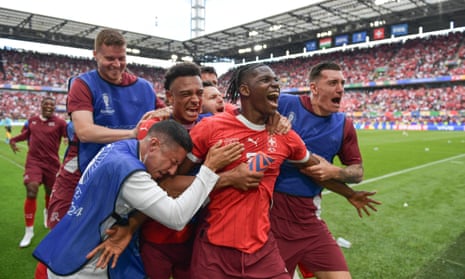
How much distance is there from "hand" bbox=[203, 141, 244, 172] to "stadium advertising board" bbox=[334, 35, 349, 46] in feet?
146

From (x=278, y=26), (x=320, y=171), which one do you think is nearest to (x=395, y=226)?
(x=320, y=171)

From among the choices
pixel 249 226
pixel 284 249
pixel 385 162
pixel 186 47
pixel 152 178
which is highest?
pixel 186 47

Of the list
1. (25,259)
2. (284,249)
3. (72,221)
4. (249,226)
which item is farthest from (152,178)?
(25,259)

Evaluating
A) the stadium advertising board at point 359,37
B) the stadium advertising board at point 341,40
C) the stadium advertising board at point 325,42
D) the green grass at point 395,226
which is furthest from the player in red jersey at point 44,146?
the stadium advertising board at point 325,42

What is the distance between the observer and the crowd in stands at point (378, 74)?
38.2 m

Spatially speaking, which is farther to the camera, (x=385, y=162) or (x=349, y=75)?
(x=349, y=75)

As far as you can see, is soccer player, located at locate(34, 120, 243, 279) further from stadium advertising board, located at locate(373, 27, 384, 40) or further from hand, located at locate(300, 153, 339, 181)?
stadium advertising board, located at locate(373, 27, 384, 40)

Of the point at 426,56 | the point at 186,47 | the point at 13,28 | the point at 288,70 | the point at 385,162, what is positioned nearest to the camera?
the point at 385,162

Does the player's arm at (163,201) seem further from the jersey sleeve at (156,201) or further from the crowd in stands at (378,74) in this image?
the crowd in stands at (378,74)

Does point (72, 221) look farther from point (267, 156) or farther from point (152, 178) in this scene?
point (267, 156)

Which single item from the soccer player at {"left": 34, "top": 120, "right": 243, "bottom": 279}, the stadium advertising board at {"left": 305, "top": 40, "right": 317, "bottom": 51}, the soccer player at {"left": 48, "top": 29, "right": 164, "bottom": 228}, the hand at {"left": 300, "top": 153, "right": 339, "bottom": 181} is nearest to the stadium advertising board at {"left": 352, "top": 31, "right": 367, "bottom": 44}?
the stadium advertising board at {"left": 305, "top": 40, "right": 317, "bottom": 51}

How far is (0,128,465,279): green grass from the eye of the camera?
174 inches

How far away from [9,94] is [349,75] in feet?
151

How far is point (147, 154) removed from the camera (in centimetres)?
217
